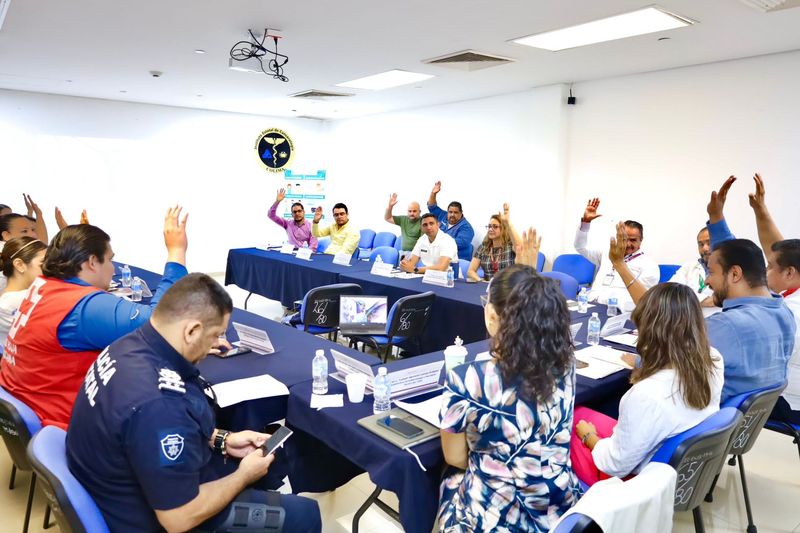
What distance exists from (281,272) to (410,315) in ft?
8.44

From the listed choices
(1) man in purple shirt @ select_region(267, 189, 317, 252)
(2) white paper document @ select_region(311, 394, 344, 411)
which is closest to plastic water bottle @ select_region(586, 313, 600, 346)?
(2) white paper document @ select_region(311, 394, 344, 411)

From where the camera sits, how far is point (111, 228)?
8.35 m

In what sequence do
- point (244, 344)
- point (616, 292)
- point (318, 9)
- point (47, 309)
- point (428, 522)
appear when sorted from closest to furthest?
point (428, 522) < point (47, 309) < point (244, 344) < point (318, 9) < point (616, 292)

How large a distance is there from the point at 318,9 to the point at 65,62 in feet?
11.4

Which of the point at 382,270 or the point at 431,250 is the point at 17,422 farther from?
the point at 431,250

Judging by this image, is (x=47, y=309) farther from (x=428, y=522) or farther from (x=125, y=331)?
(x=428, y=522)

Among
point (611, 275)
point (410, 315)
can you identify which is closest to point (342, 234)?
point (410, 315)

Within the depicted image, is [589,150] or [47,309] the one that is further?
[589,150]

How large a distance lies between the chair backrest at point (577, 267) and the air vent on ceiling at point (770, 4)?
9.87 ft

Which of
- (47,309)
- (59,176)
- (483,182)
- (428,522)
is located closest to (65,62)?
(59,176)

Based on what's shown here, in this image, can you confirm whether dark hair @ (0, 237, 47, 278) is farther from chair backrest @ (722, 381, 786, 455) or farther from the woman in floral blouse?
chair backrest @ (722, 381, 786, 455)

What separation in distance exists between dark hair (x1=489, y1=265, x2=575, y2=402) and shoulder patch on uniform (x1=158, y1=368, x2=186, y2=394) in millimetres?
861

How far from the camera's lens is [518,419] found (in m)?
1.47

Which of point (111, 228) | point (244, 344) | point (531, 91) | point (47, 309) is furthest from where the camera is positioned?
point (111, 228)
